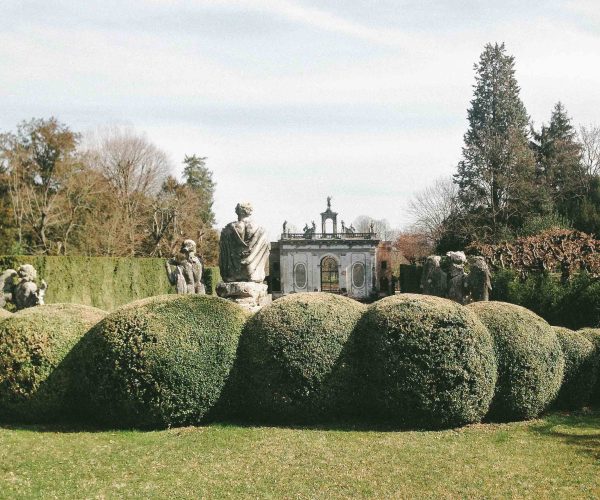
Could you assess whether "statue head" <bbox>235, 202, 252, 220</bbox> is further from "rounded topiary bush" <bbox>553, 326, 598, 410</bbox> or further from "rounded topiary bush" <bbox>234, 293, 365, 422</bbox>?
"rounded topiary bush" <bbox>553, 326, 598, 410</bbox>

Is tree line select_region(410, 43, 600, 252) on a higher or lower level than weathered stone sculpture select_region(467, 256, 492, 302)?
higher

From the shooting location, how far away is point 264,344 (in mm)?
8375

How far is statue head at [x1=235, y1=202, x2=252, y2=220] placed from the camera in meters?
12.2

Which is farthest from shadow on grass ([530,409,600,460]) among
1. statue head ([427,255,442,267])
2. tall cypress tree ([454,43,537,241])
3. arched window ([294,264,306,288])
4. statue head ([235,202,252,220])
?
arched window ([294,264,306,288])

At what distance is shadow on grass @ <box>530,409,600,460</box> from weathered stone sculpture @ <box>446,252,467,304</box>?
4676mm

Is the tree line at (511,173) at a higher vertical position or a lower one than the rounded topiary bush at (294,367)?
higher

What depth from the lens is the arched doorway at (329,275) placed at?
6714 centimetres

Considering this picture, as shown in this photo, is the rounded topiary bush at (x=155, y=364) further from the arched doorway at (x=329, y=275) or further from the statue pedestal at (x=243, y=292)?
the arched doorway at (x=329, y=275)

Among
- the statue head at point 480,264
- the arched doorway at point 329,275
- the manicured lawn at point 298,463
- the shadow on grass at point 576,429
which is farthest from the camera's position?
the arched doorway at point 329,275

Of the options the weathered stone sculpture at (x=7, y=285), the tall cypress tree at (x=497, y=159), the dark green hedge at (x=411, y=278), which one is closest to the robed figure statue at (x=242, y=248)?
the weathered stone sculpture at (x=7, y=285)

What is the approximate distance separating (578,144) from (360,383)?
43964 millimetres

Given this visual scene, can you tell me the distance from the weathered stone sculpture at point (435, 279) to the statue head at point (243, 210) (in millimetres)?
4980

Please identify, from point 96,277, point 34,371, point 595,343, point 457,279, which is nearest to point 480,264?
point 457,279

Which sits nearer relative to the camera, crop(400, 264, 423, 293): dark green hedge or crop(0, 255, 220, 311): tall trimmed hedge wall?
Result: crop(0, 255, 220, 311): tall trimmed hedge wall
